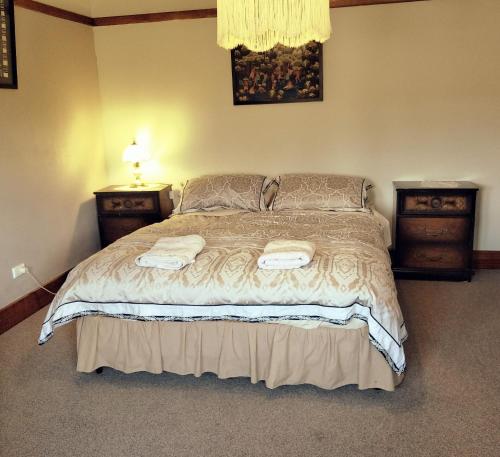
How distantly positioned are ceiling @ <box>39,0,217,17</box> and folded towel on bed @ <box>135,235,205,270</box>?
249 cm

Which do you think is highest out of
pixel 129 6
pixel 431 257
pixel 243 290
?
pixel 129 6

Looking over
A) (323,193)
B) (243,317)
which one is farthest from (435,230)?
(243,317)

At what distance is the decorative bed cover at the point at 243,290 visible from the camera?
2.41 meters

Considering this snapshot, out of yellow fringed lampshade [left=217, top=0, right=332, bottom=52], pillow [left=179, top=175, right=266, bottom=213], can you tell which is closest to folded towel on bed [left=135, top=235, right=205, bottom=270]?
yellow fringed lampshade [left=217, top=0, right=332, bottom=52]

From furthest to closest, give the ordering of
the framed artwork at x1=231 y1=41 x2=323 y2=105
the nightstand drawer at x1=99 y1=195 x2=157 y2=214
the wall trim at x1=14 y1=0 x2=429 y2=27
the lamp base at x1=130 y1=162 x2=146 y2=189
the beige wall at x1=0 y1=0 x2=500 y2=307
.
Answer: the lamp base at x1=130 y1=162 x2=146 y2=189 → the nightstand drawer at x1=99 y1=195 x2=157 y2=214 → the framed artwork at x1=231 y1=41 x2=323 y2=105 → the wall trim at x1=14 y1=0 x2=429 y2=27 → the beige wall at x1=0 y1=0 x2=500 y2=307

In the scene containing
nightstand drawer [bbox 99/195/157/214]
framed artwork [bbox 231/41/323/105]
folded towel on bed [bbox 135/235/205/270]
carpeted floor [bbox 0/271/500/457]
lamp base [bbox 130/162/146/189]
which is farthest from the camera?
lamp base [bbox 130/162/146/189]

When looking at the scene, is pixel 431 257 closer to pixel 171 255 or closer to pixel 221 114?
pixel 221 114

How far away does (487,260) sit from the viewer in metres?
4.39

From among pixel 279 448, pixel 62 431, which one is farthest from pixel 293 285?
pixel 62 431

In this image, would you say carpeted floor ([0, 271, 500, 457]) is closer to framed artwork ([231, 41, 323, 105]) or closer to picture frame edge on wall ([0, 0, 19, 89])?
picture frame edge on wall ([0, 0, 19, 89])

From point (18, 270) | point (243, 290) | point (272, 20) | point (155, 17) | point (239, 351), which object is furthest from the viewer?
point (155, 17)

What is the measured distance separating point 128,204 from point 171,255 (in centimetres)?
192

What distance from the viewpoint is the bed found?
2.44 metres

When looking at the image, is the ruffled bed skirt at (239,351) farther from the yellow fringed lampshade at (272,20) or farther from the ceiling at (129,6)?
the ceiling at (129,6)
